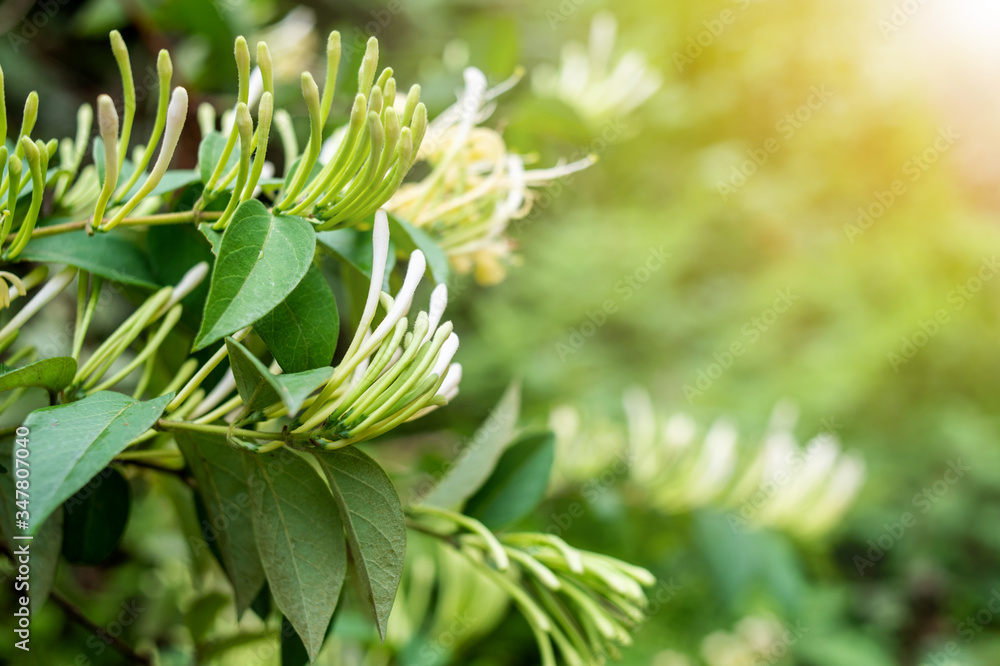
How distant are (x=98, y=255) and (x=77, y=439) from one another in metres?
0.14

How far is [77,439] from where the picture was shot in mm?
226

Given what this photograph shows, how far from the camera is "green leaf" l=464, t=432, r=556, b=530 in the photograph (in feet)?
1.50

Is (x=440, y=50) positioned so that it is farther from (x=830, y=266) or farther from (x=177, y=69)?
(x=830, y=266)

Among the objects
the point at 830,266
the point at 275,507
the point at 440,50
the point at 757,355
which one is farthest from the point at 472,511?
the point at 830,266

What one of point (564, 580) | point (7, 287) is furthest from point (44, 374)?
point (564, 580)

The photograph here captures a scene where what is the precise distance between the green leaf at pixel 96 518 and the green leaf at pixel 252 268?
19 cm

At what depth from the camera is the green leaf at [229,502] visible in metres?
0.32

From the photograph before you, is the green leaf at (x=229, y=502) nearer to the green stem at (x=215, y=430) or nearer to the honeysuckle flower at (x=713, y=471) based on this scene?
the green stem at (x=215, y=430)

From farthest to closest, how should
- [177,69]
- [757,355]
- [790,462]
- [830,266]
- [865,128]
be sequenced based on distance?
[865,128]
[830,266]
[757,355]
[790,462]
[177,69]

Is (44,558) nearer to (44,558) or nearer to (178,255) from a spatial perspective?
(44,558)

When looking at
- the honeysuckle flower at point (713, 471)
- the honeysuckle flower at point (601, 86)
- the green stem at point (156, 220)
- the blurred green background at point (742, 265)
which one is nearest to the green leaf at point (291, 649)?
the green stem at point (156, 220)

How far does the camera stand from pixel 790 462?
2.92 ft

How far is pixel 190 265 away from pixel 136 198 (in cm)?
7

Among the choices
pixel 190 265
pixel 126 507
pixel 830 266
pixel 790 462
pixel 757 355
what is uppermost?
pixel 830 266
